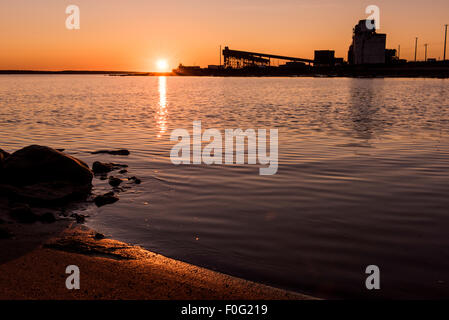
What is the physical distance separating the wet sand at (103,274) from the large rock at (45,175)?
2210 millimetres

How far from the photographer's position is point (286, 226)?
23.2 ft

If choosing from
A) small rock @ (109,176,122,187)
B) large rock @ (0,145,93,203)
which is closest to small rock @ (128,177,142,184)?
small rock @ (109,176,122,187)

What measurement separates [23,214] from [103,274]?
2915mm

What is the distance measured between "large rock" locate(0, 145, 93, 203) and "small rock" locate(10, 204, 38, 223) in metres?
1.06

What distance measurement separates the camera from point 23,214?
6848mm

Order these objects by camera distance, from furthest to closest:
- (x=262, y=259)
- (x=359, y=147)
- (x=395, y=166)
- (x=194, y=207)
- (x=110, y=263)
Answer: (x=359, y=147)
(x=395, y=166)
(x=194, y=207)
(x=262, y=259)
(x=110, y=263)

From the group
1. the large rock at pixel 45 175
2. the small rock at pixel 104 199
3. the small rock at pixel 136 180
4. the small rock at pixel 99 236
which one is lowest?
the small rock at pixel 99 236

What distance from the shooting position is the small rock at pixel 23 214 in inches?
266

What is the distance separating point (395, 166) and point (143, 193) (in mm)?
7490

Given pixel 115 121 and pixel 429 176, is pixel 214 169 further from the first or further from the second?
pixel 115 121

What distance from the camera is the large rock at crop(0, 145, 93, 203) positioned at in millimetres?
8250

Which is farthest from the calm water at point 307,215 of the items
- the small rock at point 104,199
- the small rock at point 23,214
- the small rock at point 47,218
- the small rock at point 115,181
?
the small rock at point 23,214

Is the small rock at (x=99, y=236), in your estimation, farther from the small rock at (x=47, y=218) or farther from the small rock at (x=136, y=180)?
the small rock at (x=136, y=180)
